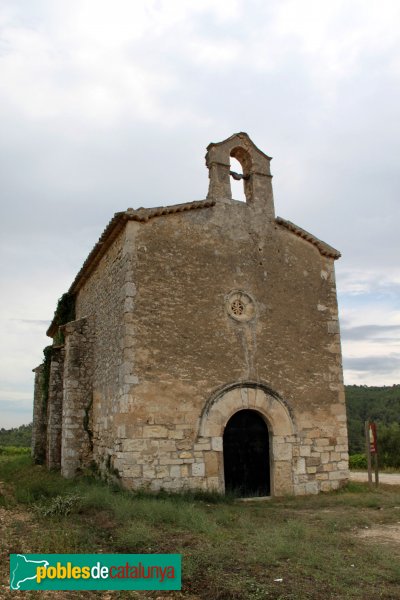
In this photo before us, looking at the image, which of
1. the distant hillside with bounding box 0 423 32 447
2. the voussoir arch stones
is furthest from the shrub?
the distant hillside with bounding box 0 423 32 447

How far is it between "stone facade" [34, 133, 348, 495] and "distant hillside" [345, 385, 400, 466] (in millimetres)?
12043

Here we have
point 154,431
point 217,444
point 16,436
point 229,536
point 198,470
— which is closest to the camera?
point 229,536

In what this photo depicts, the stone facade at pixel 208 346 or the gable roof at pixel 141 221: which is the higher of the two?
the gable roof at pixel 141 221

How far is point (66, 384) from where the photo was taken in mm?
12258

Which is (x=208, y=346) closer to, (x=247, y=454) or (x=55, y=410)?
(x=247, y=454)

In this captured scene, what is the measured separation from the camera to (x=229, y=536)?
20.9 feet

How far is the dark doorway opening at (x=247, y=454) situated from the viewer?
34.1ft

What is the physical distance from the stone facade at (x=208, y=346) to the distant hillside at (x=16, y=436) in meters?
33.5

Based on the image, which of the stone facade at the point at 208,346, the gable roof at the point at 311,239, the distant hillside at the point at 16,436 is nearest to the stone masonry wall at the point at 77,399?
the stone facade at the point at 208,346

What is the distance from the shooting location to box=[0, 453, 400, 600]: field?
185 inches

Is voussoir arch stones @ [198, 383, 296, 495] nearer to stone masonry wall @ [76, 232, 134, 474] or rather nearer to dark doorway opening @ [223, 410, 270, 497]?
dark doorway opening @ [223, 410, 270, 497]

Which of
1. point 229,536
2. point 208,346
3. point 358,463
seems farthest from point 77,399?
point 358,463

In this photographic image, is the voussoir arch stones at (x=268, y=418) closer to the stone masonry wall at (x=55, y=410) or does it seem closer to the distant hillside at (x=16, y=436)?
the stone masonry wall at (x=55, y=410)

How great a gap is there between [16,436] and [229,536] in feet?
149
